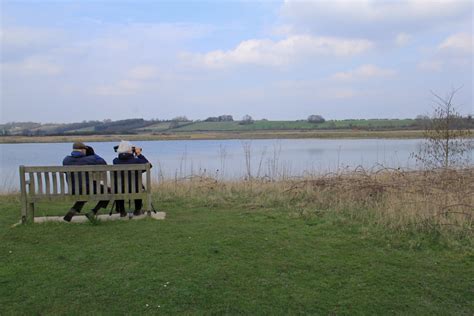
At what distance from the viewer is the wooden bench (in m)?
6.33

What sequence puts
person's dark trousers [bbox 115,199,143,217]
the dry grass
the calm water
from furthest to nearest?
the calm water < person's dark trousers [bbox 115,199,143,217] < the dry grass

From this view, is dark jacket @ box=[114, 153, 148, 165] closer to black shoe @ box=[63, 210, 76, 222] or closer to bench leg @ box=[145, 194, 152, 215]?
bench leg @ box=[145, 194, 152, 215]

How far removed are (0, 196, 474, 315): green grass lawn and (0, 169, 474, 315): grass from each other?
1cm

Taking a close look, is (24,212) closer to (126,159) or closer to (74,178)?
(74,178)

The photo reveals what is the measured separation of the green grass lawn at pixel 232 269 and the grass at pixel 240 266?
0.01 metres

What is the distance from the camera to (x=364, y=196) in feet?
25.0

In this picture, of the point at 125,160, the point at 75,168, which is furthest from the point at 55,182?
the point at 125,160

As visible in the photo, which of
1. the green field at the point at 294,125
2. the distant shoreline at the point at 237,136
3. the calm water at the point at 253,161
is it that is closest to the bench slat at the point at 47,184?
the calm water at the point at 253,161

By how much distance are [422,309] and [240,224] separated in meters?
3.20

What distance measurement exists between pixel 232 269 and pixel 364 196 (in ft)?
13.3

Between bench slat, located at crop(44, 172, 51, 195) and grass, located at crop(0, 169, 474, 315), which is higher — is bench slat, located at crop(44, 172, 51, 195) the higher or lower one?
the higher one

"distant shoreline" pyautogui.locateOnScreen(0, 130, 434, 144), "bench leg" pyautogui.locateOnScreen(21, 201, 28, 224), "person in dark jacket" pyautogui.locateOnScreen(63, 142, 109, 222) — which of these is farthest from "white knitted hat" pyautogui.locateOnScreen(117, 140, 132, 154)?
"distant shoreline" pyautogui.locateOnScreen(0, 130, 434, 144)

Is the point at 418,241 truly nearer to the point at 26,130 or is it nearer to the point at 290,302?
the point at 290,302

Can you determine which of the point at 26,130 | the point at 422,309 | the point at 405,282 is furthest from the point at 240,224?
the point at 26,130
